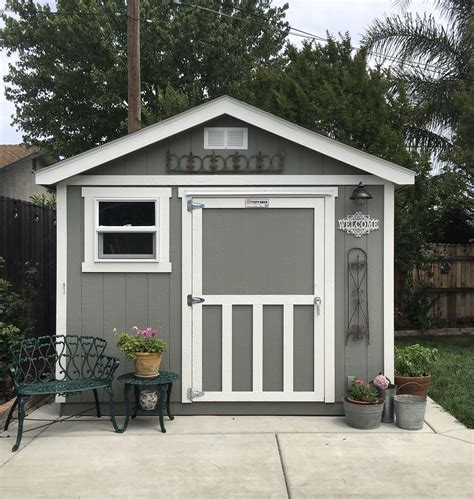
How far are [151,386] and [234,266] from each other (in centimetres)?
132

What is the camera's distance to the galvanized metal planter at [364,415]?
16.3 feet

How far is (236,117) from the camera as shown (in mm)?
5289

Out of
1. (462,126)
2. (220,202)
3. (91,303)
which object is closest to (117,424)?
(91,303)

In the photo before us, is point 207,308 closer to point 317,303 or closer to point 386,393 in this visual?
point 317,303

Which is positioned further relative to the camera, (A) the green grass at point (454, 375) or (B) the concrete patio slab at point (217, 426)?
(A) the green grass at point (454, 375)

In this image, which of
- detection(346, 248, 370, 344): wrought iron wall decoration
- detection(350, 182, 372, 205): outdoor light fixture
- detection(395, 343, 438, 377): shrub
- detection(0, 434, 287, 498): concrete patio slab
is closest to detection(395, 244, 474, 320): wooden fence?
detection(395, 343, 438, 377): shrub

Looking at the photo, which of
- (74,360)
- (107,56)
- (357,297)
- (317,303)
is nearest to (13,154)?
(107,56)

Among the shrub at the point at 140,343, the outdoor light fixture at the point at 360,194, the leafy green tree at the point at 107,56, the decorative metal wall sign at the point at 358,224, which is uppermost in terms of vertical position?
the leafy green tree at the point at 107,56

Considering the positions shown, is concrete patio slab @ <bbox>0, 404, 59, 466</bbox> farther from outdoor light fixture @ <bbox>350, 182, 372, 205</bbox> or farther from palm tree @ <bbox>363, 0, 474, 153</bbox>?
palm tree @ <bbox>363, 0, 474, 153</bbox>

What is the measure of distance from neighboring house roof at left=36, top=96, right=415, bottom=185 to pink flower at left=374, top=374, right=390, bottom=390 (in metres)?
1.76

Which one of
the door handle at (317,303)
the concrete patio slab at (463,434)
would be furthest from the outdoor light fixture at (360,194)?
the concrete patio slab at (463,434)

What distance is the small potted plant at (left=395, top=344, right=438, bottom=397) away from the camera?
548cm

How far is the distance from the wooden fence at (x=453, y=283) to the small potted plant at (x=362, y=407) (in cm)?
594

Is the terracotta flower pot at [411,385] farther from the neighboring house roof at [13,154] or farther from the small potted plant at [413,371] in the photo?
the neighboring house roof at [13,154]
